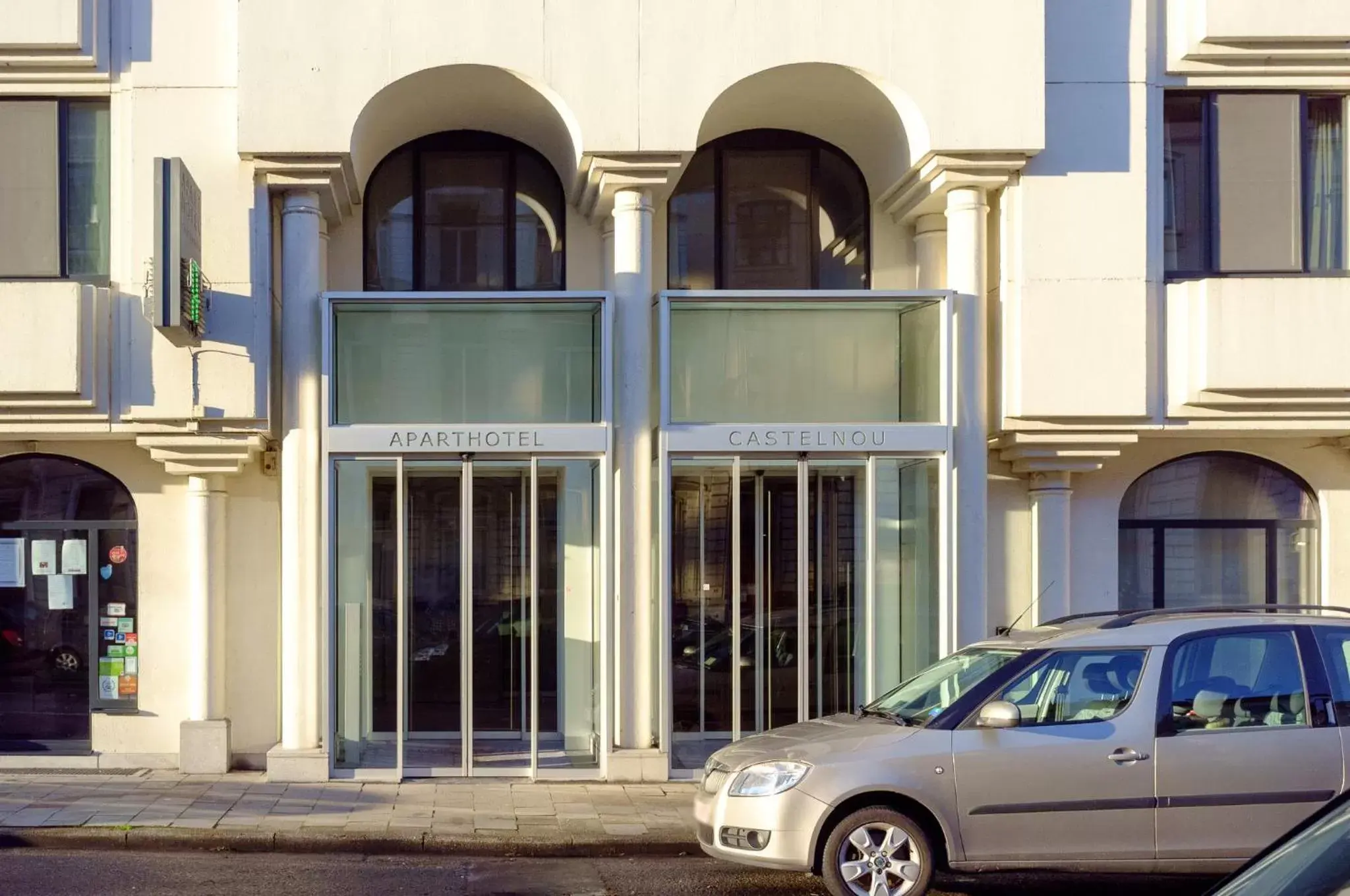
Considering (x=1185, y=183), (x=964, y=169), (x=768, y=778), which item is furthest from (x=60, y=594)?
(x=1185, y=183)

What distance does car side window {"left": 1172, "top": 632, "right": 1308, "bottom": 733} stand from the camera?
859 cm

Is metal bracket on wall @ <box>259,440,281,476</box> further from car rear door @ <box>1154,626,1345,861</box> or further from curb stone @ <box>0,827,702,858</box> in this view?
car rear door @ <box>1154,626,1345,861</box>

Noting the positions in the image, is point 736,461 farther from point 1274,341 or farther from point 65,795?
point 65,795

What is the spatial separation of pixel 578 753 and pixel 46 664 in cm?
513

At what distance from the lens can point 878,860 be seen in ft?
27.3

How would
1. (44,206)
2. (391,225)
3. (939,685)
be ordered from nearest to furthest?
(939,685) → (44,206) → (391,225)

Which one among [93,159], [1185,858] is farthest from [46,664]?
[1185,858]

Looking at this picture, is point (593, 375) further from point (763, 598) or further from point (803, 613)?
point (803, 613)

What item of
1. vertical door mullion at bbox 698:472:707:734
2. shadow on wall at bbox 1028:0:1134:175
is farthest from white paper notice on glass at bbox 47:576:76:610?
shadow on wall at bbox 1028:0:1134:175

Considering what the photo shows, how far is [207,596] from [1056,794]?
827 centimetres

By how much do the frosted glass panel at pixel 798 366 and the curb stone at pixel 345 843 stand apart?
4.28 metres

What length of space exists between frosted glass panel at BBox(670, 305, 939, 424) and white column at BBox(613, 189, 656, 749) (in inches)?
12.6

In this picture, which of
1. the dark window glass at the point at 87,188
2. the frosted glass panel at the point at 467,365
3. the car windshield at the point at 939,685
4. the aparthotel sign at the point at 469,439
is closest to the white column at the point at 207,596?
the aparthotel sign at the point at 469,439

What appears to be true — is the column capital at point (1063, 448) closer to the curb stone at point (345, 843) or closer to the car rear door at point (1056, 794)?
the curb stone at point (345, 843)
